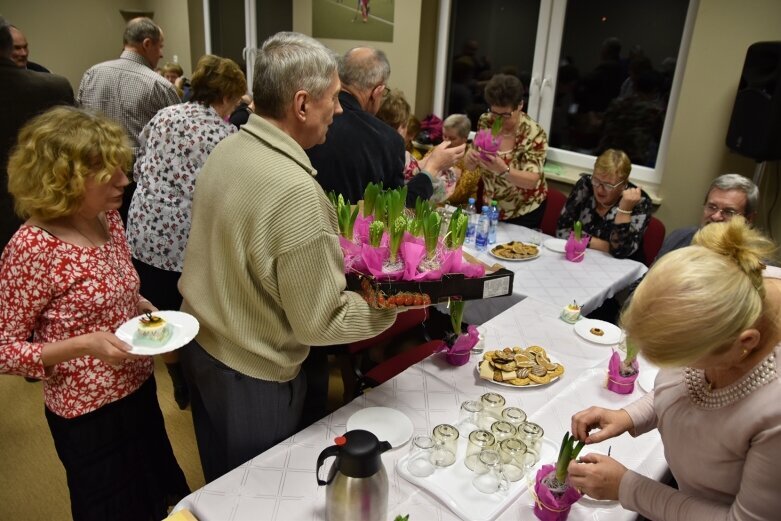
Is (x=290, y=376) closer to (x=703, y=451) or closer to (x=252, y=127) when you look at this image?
(x=252, y=127)

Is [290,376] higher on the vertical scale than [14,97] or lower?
lower

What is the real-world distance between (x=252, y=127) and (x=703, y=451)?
49.0 inches

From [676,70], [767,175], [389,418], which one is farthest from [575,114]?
[389,418]

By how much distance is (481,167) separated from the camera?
3400 mm

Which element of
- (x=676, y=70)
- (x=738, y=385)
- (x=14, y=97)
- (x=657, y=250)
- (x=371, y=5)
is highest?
(x=371, y=5)

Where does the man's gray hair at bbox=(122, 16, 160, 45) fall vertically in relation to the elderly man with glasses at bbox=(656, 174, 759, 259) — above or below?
above

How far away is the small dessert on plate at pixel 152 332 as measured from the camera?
1.41 meters

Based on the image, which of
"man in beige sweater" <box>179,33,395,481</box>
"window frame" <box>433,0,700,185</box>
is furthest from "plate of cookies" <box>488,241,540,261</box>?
"window frame" <box>433,0,700,185</box>

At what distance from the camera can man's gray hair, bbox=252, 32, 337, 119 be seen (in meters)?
1.42

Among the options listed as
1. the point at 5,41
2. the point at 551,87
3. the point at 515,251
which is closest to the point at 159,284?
the point at 5,41

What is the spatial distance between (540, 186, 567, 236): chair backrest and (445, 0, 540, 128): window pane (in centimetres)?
150

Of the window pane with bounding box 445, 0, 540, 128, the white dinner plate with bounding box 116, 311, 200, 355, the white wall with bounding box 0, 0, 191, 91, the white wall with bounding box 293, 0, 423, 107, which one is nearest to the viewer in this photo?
the white dinner plate with bounding box 116, 311, 200, 355

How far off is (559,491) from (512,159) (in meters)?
Result: 2.47

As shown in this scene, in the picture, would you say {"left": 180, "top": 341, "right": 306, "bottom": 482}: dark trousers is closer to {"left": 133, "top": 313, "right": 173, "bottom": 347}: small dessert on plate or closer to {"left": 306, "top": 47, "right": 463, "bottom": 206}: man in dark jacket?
{"left": 133, "top": 313, "right": 173, "bottom": 347}: small dessert on plate
